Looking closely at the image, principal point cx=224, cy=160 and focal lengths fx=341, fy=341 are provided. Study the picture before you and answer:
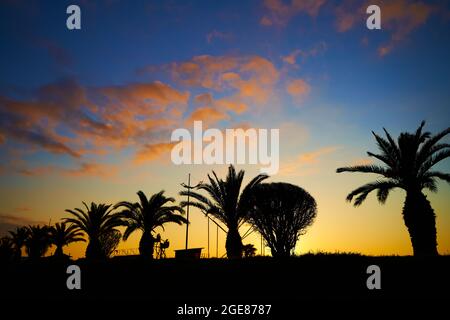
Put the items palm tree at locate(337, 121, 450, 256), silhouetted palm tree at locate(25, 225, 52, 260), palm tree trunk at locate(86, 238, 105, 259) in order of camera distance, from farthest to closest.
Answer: silhouetted palm tree at locate(25, 225, 52, 260) → palm tree trunk at locate(86, 238, 105, 259) → palm tree at locate(337, 121, 450, 256)

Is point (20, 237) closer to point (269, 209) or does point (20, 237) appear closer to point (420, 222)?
point (269, 209)

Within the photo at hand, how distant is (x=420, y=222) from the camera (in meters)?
17.9

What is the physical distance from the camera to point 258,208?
3173cm

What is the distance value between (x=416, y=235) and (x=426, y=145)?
187 inches

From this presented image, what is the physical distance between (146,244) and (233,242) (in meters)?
7.57

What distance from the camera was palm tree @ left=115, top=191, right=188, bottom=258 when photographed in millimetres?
26422

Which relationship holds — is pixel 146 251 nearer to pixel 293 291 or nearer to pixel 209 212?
pixel 209 212

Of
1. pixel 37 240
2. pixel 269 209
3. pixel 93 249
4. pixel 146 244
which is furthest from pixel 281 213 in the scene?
pixel 37 240

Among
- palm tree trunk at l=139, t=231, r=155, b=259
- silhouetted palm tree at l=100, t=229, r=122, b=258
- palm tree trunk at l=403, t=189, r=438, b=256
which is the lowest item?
silhouetted palm tree at l=100, t=229, r=122, b=258

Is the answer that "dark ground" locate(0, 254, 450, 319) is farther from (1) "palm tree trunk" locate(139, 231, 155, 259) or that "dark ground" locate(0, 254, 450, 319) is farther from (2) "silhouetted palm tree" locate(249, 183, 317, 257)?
(2) "silhouetted palm tree" locate(249, 183, 317, 257)

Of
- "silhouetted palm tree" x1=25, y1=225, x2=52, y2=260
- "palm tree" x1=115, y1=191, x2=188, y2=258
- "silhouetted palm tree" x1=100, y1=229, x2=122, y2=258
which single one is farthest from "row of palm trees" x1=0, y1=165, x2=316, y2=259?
"silhouetted palm tree" x1=100, y1=229, x2=122, y2=258

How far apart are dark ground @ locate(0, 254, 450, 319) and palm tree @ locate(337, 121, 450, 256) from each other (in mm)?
5211

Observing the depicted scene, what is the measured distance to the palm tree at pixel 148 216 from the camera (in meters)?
26.4
